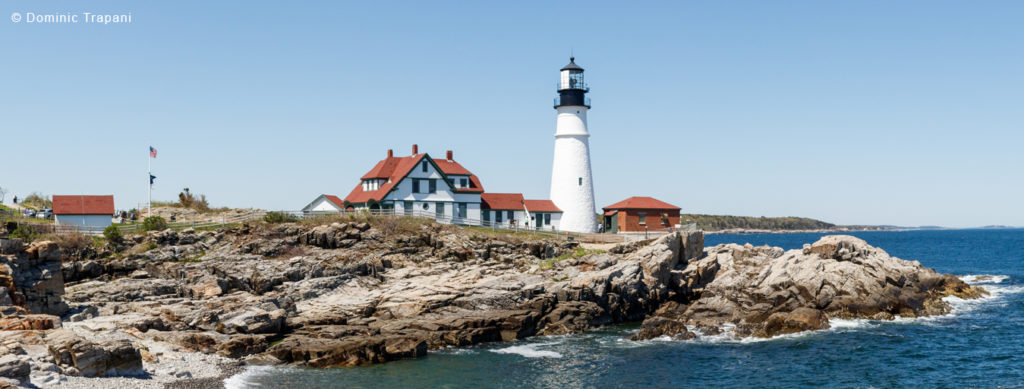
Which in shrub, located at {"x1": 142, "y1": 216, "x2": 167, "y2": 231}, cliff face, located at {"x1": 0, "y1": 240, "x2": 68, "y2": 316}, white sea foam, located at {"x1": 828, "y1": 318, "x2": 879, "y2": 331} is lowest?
white sea foam, located at {"x1": 828, "y1": 318, "x2": 879, "y2": 331}

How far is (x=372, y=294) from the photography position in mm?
34875

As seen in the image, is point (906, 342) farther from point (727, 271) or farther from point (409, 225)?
point (409, 225)

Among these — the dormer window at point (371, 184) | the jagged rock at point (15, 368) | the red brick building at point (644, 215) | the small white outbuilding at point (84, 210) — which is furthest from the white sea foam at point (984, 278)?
the small white outbuilding at point (84, 210)

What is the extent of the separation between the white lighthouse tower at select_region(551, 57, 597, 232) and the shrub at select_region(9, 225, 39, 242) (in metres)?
33.1

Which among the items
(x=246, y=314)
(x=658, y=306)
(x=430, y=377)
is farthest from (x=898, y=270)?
(x=246, y=314)

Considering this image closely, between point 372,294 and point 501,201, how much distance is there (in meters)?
23.7

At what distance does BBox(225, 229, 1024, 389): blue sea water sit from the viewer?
2488 cm

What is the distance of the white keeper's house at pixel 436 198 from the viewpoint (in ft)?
172

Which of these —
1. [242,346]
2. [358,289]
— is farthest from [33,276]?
[358,289]

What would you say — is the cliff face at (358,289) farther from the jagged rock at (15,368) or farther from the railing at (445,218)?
the jagged rock at (15,368)

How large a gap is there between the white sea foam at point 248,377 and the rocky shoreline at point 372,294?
2.24 feet

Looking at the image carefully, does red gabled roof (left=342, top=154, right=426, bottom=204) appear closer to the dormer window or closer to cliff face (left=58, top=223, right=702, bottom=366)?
the dormer window

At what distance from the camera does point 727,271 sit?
135 feet

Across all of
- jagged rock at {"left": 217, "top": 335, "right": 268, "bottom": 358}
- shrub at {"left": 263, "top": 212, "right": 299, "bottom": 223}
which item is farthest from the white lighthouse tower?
jagged rock at {"left": 217, "top": 335, "right": 268, "bottom": 358}
